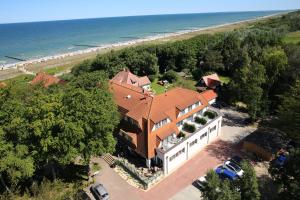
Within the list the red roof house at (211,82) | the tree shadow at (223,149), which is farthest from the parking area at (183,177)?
the red roof house at (211,82)

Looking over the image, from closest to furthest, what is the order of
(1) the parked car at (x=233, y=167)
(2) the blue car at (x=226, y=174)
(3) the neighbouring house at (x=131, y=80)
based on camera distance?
(2) the blue car at (x=226, y=174) → (1) the parked car at (x=233, y=167) → (3) the neighbouring house at (x=131, y=80)

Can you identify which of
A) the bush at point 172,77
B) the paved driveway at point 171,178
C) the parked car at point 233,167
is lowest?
the paved driveway at point 171,178

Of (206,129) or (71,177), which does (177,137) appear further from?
(71,177)

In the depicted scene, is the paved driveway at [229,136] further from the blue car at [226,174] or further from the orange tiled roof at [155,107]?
the orange tiled roof at [155,107]

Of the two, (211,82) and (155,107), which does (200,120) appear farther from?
(211,82)

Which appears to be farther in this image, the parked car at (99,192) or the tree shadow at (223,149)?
the tree shadow at (223,149)

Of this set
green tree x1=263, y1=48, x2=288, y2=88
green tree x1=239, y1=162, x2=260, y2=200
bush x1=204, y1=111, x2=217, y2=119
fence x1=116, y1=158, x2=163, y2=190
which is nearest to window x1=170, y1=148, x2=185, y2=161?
fence x1=116, y1=158, x2=163, y2=190

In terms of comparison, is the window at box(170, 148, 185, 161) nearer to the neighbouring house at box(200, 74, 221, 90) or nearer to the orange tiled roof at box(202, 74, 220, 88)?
the neighbouring house at box(200, 74, 221, 90)

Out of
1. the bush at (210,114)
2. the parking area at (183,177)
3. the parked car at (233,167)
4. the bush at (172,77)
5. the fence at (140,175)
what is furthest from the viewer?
the bush at (172,77)
